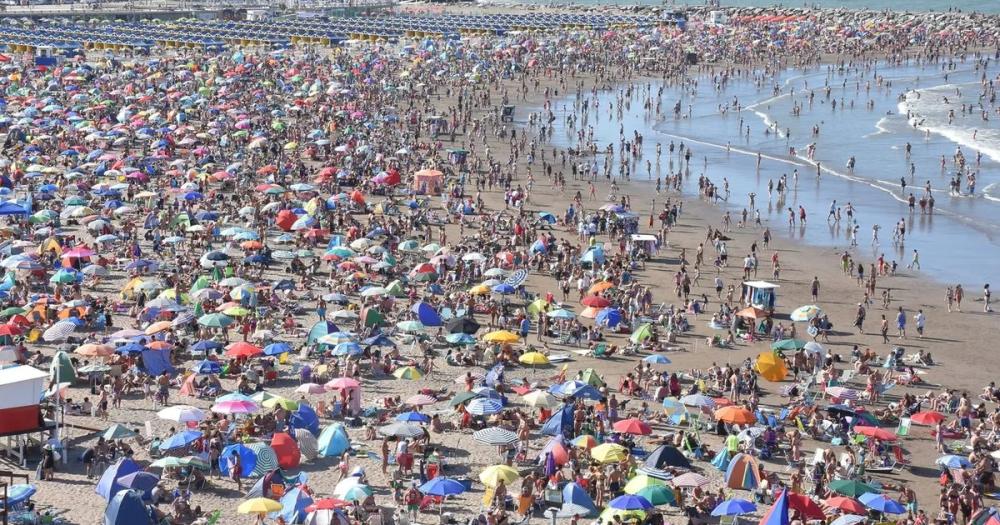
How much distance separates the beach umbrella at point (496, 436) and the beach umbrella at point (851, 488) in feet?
17.8

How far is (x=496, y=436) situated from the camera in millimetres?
21766

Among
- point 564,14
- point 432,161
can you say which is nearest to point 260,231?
point 432,161

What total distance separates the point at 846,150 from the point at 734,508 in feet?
133

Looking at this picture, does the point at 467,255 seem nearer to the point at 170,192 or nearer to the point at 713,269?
the point at 713,269

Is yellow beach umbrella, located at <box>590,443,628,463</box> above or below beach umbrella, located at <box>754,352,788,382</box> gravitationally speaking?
above

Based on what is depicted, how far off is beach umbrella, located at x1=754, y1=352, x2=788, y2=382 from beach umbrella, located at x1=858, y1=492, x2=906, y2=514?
6.48 metres

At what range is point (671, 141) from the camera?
5906cm

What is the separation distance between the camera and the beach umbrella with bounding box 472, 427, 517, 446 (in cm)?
2167

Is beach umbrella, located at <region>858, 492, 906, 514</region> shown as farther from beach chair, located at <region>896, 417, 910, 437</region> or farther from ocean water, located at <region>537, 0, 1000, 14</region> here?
ocean water, located at <region>537, 0, 1000, 14</region>

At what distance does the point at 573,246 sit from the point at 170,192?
50.4 feet

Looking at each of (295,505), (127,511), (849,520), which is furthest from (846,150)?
(127,511)

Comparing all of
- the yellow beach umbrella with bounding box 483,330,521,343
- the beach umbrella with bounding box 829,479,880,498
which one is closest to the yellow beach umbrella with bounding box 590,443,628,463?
the beach umbrella with bounding box 829,479,880,498

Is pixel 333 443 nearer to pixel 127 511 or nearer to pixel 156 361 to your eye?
pixel 127 511

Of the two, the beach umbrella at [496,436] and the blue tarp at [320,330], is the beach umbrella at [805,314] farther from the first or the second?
the blue tarp at [320,330]
